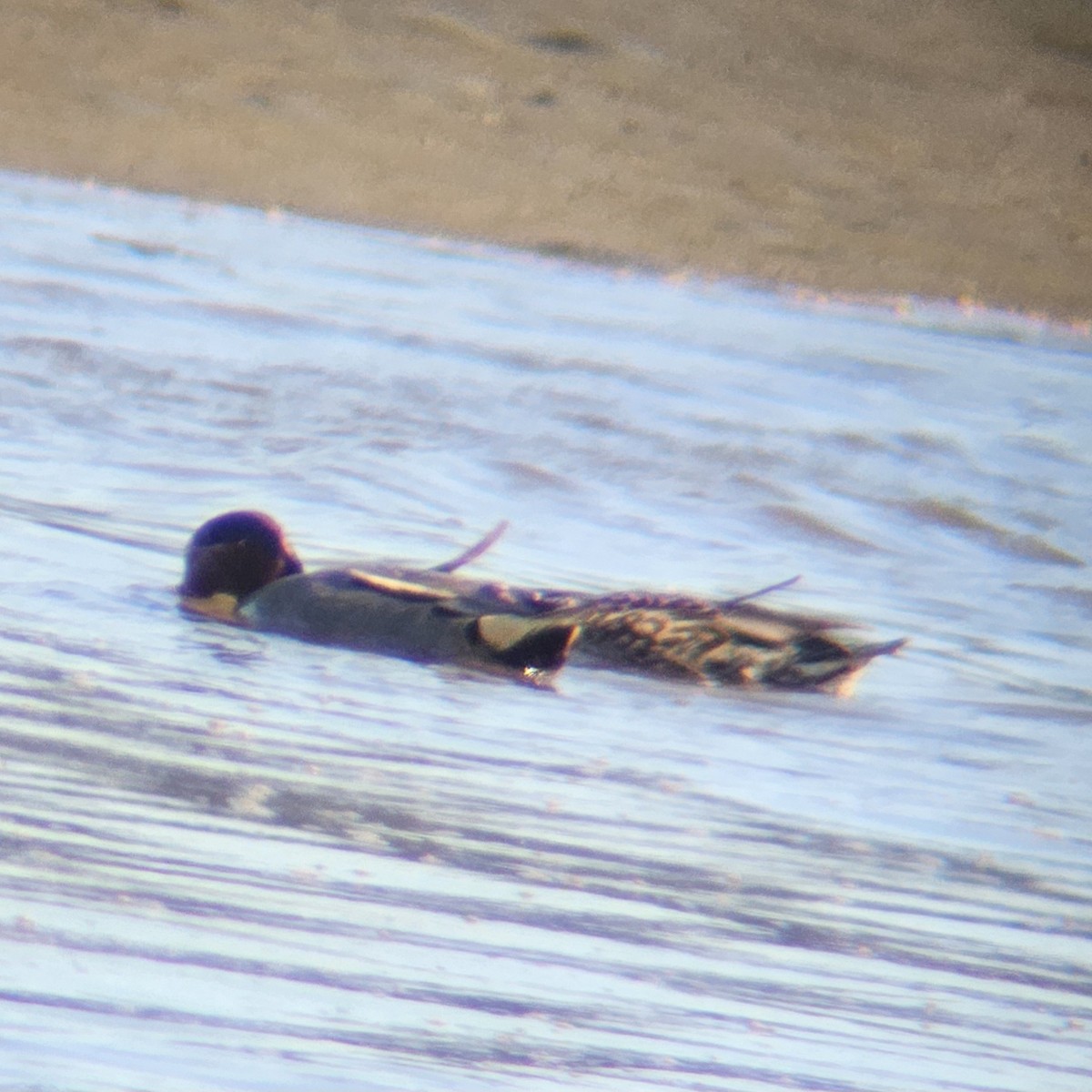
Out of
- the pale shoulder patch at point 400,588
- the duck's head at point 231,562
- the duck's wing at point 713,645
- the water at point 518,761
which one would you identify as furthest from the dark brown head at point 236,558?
the duck's wing at point 713,645

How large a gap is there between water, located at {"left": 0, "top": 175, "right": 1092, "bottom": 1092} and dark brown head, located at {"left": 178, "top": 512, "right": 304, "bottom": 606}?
0.59 ft

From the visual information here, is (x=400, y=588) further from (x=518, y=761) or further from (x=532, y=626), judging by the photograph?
(x=518, y=761)

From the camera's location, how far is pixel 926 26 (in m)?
24.5

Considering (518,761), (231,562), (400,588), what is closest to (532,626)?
(400,588)

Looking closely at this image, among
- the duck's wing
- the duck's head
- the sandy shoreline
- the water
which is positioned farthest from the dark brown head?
the sandy shoreline

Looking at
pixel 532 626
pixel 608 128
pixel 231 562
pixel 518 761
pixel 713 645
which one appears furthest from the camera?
pixel 608 128

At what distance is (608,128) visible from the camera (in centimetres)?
1972

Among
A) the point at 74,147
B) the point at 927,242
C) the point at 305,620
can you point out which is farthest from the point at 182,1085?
the point at 927,242

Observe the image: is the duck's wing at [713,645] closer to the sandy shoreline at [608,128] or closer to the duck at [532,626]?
the duck at [532,626]

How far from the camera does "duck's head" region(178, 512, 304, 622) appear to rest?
6.08 meters

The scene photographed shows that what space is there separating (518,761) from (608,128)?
15.6 m

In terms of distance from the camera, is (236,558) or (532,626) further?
(236,558)

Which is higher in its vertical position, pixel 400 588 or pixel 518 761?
pixel 400 588

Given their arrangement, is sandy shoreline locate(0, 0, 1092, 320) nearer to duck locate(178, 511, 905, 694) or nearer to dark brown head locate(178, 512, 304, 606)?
dark brown head locate(178, 512, 304, 606)
